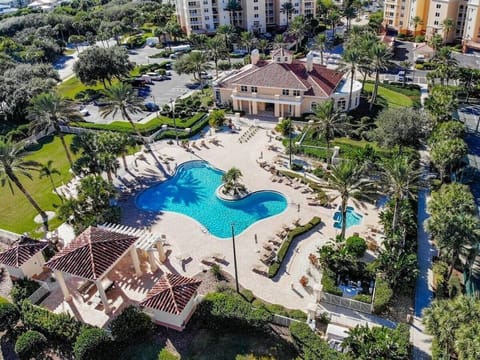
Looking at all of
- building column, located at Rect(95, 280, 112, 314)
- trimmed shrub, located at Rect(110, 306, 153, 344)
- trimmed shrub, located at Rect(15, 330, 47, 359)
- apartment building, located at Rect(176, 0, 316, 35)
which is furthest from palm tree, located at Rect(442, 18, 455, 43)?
trimmed shrub, located at Rect(15, 330, 47, 359)

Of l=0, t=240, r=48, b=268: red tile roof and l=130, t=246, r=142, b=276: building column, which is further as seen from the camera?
l=0, t=240, r=48, b=268: red tile roof

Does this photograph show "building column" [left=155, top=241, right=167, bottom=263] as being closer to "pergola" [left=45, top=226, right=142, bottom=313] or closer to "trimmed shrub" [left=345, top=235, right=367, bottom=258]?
"pergola" [left=45, top=226, right=142, bottom=313]

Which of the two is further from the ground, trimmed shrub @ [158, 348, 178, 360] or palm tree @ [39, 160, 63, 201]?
palm tree @ [39, 160, 63, 201]

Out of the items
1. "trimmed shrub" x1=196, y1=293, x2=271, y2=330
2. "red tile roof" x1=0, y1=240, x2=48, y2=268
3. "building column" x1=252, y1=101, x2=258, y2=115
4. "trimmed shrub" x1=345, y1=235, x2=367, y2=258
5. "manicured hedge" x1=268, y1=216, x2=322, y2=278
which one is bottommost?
"manicured hedge" x1=268, y1=216, x2=322, y2=278

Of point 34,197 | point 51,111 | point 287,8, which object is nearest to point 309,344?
point 34,197

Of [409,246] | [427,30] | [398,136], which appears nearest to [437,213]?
[409,246]

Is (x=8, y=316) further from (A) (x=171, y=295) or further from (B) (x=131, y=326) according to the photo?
(A) (x=171, y=295)

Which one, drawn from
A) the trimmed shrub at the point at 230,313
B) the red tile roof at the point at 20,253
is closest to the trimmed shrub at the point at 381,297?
the trimmed shrub at the point at 230,313

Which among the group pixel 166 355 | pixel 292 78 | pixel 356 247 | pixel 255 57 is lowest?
pixel 166 355
